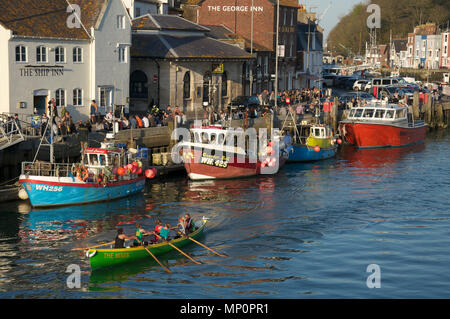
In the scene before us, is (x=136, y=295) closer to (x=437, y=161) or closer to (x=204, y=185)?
(x=204, y=185)

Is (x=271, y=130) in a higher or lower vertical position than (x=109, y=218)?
higher

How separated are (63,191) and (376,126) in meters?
34.9

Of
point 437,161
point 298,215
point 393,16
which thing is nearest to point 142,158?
point 298,215

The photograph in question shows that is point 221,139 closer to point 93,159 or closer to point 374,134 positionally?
point 93,159

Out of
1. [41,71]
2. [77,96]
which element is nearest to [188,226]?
[41,71]

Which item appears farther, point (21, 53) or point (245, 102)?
point (245, 102)

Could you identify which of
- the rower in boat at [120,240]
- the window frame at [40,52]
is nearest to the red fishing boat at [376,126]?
the window frame at [40,52]

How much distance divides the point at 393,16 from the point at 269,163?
12967cm

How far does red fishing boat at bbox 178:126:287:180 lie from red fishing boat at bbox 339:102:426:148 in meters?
17.8

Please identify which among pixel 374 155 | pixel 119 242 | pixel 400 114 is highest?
pixel 400 114

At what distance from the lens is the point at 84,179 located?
41812 mm

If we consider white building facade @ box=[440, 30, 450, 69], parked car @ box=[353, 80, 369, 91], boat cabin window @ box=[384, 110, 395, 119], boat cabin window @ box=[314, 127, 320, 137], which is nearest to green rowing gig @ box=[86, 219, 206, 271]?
boat cabin window @ box=[314, 127, 320, 137]

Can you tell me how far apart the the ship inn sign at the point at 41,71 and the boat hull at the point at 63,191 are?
1183 centimetres

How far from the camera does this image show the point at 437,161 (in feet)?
201
